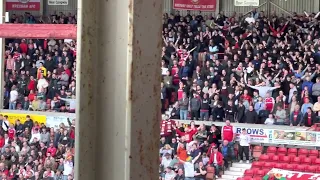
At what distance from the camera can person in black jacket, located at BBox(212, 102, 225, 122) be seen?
1769 cm

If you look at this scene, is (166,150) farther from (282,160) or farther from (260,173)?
(282,160)

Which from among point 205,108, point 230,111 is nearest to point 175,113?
point 205,108

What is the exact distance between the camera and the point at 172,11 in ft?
87.4

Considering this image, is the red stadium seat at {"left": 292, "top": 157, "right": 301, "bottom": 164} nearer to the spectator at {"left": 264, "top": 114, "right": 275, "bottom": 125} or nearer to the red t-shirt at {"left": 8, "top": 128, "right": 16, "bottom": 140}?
the spectator at {"left": 264, "top": 114, "right": 275, "bottom": 125}

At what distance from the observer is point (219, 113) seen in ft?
58.0

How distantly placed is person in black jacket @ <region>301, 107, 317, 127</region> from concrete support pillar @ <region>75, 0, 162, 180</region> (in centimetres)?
1418

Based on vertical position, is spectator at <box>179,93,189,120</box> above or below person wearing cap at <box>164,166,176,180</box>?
above

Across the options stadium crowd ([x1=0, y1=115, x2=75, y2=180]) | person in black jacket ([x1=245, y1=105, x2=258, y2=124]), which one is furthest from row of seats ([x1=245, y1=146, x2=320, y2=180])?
stadium crowd ([x1=0, y1=115, x2=75, y2=180])

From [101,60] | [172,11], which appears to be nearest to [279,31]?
[172,11]

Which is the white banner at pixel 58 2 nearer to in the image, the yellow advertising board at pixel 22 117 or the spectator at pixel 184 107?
the yellow advertising board at pixel 22 117

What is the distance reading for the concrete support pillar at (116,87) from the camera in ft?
8.12

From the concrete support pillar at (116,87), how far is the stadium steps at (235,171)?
13.2 metres

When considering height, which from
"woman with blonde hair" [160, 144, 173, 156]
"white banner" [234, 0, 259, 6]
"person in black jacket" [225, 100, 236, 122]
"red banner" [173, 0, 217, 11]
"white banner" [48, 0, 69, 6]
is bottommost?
"woman with blonde hair" [160, 144, 173, 156]

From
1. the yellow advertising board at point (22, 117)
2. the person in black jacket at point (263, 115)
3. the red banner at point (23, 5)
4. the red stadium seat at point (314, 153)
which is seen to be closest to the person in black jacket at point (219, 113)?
the person in black jacket at point (263, 115)
